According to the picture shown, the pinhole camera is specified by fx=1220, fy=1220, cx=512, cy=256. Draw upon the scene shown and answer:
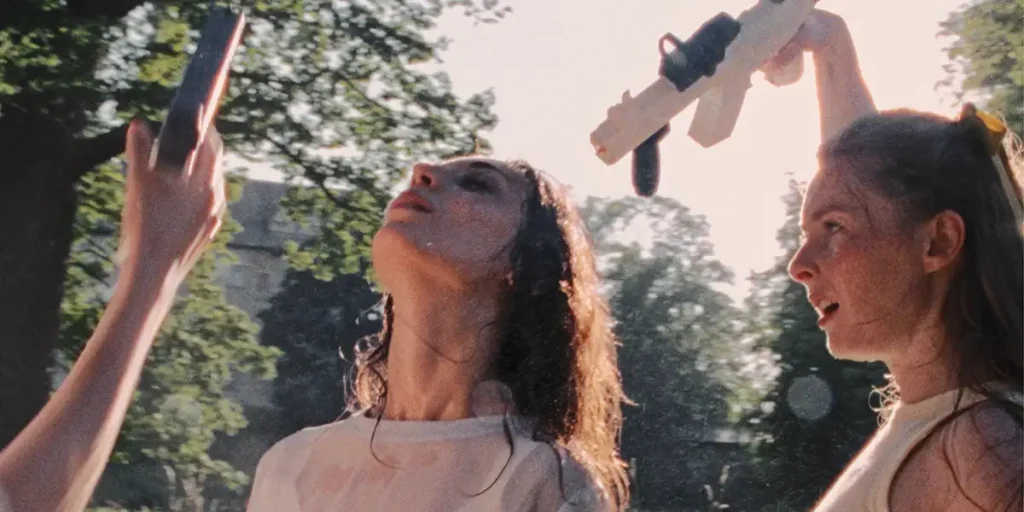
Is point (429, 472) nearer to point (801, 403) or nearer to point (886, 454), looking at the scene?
point (886, 454)

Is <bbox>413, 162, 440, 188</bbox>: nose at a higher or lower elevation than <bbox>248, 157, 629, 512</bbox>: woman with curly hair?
higher

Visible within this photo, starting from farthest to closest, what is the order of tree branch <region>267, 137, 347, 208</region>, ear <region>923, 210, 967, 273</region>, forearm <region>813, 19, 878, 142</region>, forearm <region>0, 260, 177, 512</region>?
1. tree branch <region>267, 137, 347, 208</region>
2. forearm <region>813, 19, 878, 142</region>
3. ear <region>923, 210, 967, 273</region>
4. forearm <region>0, 260, 177, 512</region>

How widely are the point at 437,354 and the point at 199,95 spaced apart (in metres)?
0.29

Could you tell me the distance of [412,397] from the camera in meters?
0.90

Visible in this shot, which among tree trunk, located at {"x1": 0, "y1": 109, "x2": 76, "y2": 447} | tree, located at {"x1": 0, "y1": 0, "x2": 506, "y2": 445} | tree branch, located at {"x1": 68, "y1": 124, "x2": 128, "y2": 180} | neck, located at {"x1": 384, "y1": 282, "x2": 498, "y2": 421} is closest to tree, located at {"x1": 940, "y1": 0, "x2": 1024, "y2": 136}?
tree, located at {"x1": 0, "y1": 0, "x2": 506, "y2": 445}

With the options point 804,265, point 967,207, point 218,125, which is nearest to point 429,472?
point 804,265

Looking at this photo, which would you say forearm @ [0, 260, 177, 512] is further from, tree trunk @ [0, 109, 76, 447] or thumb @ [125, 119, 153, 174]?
tree trunk @ [0, 109, 76, 447]

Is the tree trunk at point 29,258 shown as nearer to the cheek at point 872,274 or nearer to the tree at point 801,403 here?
the tree at point 801,403

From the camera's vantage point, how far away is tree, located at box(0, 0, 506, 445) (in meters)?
2.93

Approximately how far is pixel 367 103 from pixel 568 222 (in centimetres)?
285

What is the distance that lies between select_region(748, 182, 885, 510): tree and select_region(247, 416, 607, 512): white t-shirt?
2399 millimetres

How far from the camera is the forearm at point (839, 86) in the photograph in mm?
927

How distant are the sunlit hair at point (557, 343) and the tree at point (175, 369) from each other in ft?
7.92

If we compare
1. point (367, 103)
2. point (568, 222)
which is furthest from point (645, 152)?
point (367, 103)
